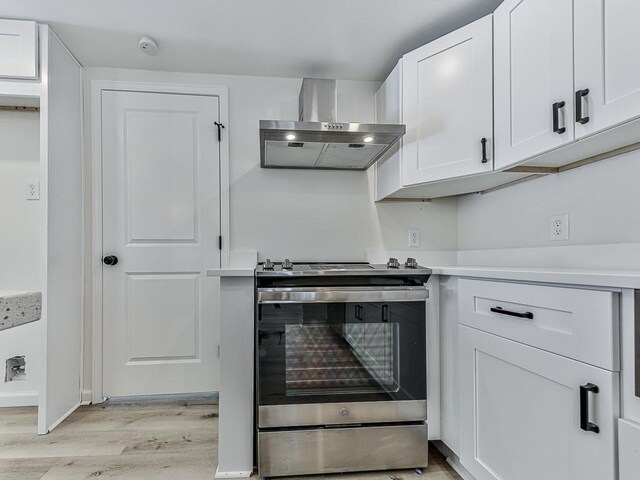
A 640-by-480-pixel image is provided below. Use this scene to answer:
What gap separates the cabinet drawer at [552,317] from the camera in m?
0.84

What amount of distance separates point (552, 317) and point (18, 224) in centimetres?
270

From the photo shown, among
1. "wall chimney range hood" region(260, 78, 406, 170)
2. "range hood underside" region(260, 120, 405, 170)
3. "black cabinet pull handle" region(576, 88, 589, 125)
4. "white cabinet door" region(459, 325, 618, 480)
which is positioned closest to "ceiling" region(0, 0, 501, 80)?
"wall chimney range hood" region(260, 78, 406, 170)

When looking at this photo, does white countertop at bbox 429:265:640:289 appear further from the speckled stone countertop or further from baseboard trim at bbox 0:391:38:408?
baseboard trim at bbox 0:391:38:408

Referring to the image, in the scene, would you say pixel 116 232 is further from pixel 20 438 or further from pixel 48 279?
pixel 20 438

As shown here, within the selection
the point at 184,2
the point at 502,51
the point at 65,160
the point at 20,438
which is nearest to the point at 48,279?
the point at 65,160

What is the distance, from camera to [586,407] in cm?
87

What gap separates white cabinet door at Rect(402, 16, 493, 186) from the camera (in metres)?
1.56

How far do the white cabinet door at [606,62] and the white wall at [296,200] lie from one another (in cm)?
124

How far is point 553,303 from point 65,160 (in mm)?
2410

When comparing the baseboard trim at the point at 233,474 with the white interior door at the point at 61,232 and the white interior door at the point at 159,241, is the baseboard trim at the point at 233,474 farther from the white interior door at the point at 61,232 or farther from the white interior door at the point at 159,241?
the white interior door at the point at 61,232

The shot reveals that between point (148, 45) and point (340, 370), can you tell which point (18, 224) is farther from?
point (340, 370)

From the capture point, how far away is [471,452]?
133cm

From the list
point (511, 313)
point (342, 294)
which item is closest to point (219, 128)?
point (342, 294)

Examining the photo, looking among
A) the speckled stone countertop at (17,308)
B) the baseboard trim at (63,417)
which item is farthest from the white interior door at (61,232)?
the speckled stone countertop at (17,308)
